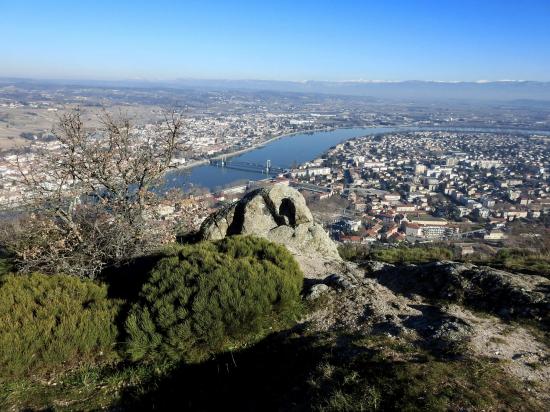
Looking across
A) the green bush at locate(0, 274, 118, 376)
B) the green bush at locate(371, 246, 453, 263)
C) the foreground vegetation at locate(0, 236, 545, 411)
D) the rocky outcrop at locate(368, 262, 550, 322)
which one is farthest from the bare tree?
the green bush at locate(371, 246, 453, 263)

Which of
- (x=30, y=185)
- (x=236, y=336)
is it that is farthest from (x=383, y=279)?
(x=30, y=185)

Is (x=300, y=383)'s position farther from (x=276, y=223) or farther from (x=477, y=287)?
(x=276, y=223)

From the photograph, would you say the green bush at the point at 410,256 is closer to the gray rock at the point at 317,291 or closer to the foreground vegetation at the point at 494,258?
the foreground vegetation at the point at 494,258

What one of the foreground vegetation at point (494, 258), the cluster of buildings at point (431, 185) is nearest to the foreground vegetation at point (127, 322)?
the foreground vegetation at point (494, 258)

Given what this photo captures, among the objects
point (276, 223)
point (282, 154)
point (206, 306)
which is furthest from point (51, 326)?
point (282, 154)

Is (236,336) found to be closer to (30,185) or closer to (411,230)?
(30,185)

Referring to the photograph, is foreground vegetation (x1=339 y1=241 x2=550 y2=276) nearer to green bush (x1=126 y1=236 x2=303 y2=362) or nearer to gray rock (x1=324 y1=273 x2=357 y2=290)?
gray rock (x1=324 y1=273 x2=357 y2=290)
